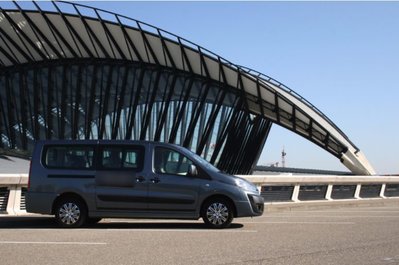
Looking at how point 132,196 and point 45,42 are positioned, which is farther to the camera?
point 45,42

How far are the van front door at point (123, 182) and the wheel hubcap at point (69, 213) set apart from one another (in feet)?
1.58

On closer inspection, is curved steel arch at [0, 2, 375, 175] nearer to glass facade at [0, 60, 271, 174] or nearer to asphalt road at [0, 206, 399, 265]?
glass facade at [0, 60, 271, 174]

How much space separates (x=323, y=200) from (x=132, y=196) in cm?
974

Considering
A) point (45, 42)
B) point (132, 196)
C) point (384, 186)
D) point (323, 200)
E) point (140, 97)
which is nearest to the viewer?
point (132, 196)

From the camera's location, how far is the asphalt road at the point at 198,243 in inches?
283

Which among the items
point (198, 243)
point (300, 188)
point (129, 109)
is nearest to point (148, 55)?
point (129, 109)

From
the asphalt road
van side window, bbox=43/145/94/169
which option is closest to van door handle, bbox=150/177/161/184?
the asphalt road

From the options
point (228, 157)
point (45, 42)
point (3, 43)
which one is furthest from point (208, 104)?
point (3, 43)

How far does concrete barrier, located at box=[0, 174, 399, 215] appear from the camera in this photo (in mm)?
12797

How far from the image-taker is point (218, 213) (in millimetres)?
11070

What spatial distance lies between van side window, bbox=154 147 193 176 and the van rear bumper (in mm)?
2268

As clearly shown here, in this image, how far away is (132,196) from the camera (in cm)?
1117

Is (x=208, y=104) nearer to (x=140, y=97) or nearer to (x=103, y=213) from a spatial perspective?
(x=140, y=97)

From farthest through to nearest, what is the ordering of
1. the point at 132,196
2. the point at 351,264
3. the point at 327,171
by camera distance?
1. the point at 327,171
2. the point at 132,196
3. the point at 351,264
